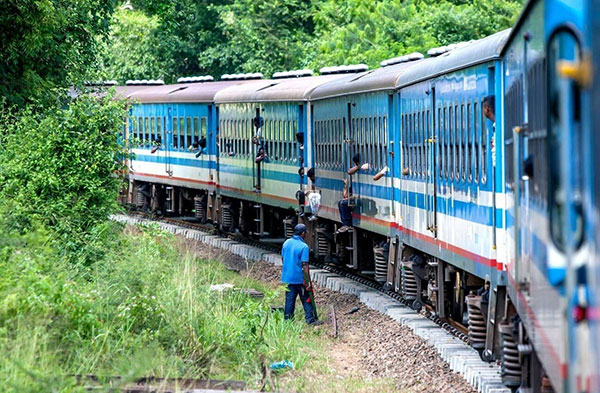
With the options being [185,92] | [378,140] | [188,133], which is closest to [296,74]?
[188,133]

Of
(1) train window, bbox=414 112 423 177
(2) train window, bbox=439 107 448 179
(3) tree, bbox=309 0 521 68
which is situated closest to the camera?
(2) train window, bbox=439 107 448 179

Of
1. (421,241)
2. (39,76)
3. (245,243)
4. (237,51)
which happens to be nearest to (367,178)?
(421,241)

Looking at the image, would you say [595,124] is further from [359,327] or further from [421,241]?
[359,327]

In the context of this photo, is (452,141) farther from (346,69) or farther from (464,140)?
(346,69)

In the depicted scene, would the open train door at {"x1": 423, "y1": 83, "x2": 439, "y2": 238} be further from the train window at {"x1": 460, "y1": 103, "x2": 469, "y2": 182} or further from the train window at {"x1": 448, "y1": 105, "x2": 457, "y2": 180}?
the train window at {"x1": 460, "y1": 103, "x2": 469, "y2": 182}

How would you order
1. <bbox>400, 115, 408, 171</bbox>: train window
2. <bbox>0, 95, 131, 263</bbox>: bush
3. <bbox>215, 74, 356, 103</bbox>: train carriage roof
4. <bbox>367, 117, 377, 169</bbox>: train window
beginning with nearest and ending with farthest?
<bbox>0, 95, 131, 263</bbox>: bush
<bbox>400, 115, 408, 171</bbox>: train window
<bbox>367, 117, 377, 169</bbox>: train window
<bbox>215, 74, 356, 103</bbox>: train carriage roof

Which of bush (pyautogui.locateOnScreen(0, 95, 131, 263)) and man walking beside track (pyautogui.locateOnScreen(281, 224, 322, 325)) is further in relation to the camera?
man walking beside track (pyautogui.locateOnScreen(281, 224, 322, 325))

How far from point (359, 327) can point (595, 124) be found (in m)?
13.1

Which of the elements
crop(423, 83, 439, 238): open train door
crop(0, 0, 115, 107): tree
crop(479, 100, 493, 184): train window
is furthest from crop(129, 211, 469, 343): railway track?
crop(0, 0, 115, 107): tree

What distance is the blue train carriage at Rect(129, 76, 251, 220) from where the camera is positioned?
3281 centimetres

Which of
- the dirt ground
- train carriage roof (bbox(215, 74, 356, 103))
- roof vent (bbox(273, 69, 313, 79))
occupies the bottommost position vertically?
the dirt ground

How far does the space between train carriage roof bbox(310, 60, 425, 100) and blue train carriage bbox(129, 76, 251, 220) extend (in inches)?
325

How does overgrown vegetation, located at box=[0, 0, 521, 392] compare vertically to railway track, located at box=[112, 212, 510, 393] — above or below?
above

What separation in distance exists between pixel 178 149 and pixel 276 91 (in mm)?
8473
